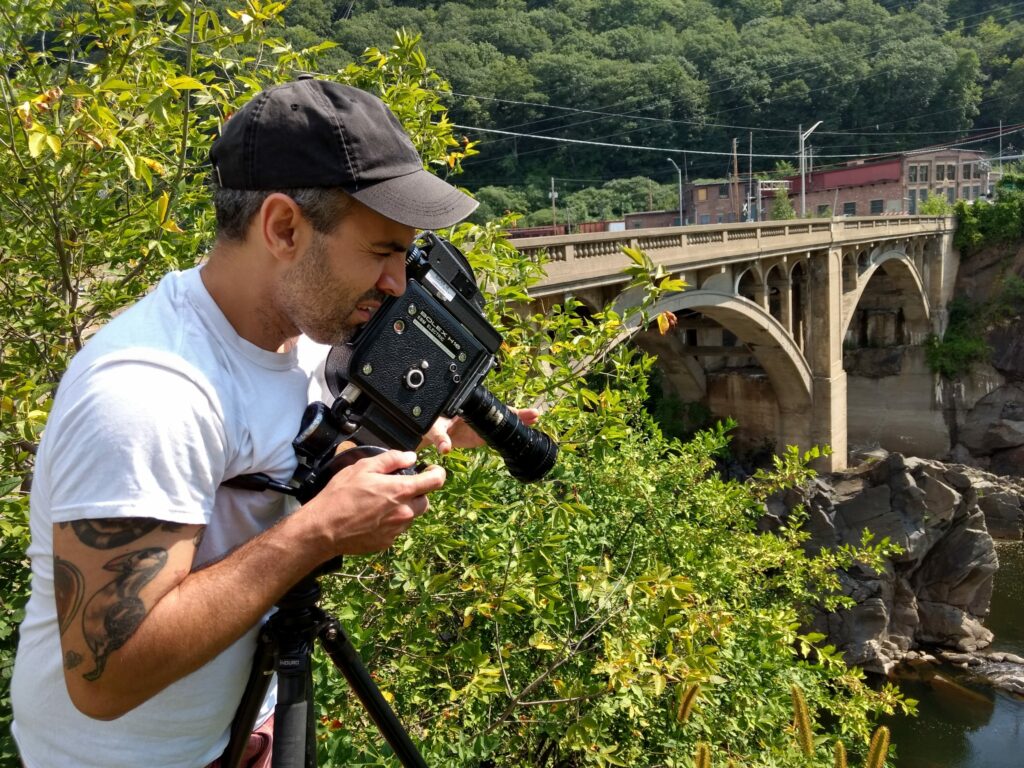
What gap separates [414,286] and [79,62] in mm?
2441

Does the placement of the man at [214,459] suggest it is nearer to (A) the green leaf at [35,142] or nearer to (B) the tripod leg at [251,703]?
(B) the tripod leg at [251,703]

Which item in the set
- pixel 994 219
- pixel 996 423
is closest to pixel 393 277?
pixel 996 423

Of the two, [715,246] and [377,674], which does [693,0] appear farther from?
[377,674]

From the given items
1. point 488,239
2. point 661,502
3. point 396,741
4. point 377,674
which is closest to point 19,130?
point 488,239

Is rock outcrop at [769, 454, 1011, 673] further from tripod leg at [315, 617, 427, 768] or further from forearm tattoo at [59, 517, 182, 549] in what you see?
forearm tattoo at [59, 517, 182, 549]

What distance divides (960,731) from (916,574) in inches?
131

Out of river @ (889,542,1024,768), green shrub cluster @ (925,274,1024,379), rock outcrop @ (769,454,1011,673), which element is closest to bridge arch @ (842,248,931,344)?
green shrub cluster @ (925,274,1024,379)

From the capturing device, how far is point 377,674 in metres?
2.40

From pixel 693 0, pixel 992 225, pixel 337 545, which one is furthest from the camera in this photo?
pixel 693 0

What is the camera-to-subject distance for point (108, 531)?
0.92 metres

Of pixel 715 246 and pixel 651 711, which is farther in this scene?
pixel 715 246

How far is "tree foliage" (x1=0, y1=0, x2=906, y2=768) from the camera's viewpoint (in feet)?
7.08

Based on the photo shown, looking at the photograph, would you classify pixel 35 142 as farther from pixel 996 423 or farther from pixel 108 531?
pixel 996 423

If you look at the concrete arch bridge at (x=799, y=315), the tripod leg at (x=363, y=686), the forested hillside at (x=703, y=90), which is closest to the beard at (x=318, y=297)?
the tripod leg at (x=363, y=686)
